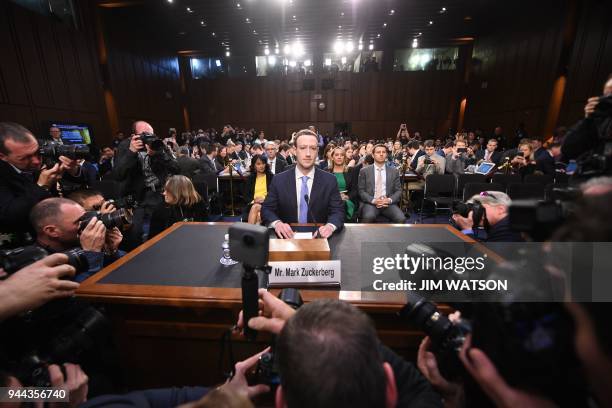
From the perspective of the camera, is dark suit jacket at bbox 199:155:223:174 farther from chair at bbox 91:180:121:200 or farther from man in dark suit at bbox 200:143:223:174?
chair at bbox 91:180:121:200

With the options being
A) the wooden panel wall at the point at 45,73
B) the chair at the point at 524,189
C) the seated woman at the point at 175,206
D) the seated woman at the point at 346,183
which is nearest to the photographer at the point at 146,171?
the seated woman at the point at 175,206

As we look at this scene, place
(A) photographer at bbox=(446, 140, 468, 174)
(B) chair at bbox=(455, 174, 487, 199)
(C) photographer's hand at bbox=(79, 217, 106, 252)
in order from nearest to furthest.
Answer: (C) photographer's hand at bbox=(79, 217, 106, 252) → (B) chair at bbox=(455, 174, 487, 199) → (A) photographer at bbox=(446, 140, 468, 174)

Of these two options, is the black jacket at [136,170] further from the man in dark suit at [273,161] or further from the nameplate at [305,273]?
the nameplate at [305,273]

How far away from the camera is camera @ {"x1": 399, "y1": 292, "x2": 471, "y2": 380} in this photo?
2.21ft

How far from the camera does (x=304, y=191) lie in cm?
248

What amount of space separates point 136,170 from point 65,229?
1.93 m

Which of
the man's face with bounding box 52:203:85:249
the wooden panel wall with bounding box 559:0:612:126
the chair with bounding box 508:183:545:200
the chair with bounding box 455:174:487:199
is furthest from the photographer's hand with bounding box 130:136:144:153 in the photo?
the wooden panel wall with bounding box 559:0:612:126

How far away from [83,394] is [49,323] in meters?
0.44

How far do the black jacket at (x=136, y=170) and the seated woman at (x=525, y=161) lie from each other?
19.2 feet

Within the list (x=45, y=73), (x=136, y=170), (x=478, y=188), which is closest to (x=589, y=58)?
(x=478, y=188)

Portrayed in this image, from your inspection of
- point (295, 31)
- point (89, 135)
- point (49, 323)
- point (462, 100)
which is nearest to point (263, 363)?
point (49, 323)

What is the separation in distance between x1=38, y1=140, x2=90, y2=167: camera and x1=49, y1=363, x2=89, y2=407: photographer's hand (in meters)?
1.84

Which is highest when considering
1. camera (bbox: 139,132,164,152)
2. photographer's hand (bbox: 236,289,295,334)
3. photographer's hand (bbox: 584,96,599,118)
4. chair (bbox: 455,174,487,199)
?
photographer's hand (bbox: 584,96,599,118)

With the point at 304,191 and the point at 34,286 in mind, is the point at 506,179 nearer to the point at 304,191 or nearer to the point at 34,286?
the point at 304,191
